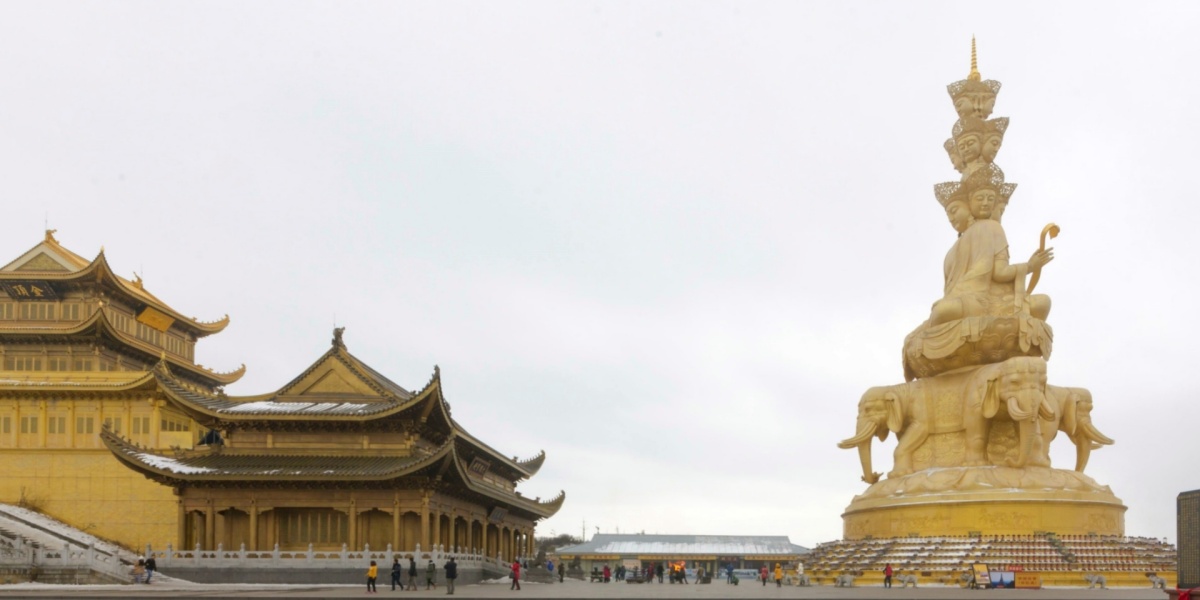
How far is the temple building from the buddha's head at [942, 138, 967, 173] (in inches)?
818

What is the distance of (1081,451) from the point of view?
135 ft

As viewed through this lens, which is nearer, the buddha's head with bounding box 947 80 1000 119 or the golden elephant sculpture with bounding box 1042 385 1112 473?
the golden elephant sculpture with bounding box 1042 385 1112 473

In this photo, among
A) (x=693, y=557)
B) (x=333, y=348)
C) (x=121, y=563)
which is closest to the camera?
(x=121, y=563)

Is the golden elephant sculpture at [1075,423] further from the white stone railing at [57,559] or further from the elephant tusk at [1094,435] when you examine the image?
the white stone railing at [57,559]

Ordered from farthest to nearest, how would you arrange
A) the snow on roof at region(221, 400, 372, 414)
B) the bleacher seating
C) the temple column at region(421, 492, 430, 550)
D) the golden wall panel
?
the golden wall panel
the snow on roof at region(221, 400, 372, 414)
the temple column at region(421, 492, 430, 550)
the bleacher seating

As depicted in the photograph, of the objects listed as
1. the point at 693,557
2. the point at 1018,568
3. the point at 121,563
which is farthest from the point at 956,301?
→ the point at 693,557

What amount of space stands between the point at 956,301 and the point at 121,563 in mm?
29680

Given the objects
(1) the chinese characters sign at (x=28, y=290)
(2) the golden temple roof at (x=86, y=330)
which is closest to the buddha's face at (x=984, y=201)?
(2) the golden temple roof at (x=86, y=330)

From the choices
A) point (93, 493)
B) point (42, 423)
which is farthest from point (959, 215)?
point (42, 423)

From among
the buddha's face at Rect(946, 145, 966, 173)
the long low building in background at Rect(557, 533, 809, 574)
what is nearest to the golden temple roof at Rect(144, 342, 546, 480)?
the buddha's face at Rect(946, 145, 966, 173)

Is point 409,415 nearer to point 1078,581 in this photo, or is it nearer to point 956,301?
point 956,301

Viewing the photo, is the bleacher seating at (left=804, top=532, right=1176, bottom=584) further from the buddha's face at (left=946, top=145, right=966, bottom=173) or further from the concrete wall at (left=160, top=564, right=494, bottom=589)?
the concrete wall at (left=160, top=564, right=494, bottom=589)

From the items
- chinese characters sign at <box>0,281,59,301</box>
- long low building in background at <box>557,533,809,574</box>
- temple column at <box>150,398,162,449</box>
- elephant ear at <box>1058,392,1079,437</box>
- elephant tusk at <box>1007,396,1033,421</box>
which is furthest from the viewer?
long low building in background at <box>557,533,809,574</box>

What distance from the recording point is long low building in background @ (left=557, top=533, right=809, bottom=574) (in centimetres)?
8556
